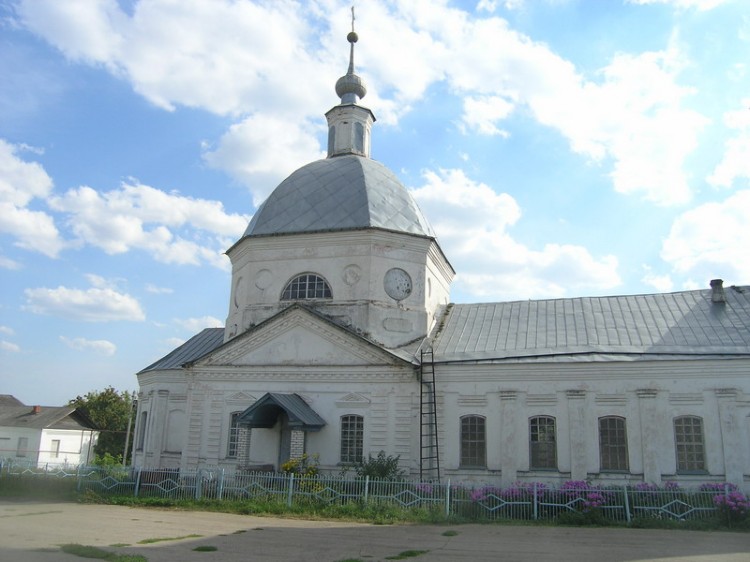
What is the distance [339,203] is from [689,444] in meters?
13.9

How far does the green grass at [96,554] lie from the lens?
31.1 ft

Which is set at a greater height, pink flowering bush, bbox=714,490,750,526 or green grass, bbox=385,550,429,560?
pink flowering bush, bbox=714,490,750,526

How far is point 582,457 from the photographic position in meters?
19.0

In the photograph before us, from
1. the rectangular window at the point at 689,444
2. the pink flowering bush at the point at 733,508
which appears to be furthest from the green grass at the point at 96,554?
the rectangular window at the point at 689,444

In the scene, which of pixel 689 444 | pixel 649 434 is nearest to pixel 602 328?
pixel 649 434

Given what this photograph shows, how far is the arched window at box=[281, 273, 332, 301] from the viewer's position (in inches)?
891

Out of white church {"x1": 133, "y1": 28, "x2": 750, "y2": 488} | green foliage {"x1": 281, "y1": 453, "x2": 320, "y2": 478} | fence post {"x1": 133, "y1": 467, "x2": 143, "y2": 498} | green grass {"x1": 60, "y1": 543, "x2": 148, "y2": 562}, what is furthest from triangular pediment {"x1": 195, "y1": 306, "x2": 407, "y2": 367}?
green grass {"x1": 60, "y1": 543, "x2": 148, "y2": 562}

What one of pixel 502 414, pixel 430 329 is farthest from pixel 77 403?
pixel 502 414

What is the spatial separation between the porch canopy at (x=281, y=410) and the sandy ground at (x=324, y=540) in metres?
4.25

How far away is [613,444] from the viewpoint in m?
19.0

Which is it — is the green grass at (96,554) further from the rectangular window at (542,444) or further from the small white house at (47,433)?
the small white house at (47,433)

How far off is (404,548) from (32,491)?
13.9m

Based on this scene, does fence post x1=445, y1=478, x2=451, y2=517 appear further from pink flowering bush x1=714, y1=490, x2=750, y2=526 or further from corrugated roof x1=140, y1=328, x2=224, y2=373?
corrugated roof x1=140, y1=328, x2=224, y2=373

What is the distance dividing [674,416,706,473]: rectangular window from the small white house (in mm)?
34661
